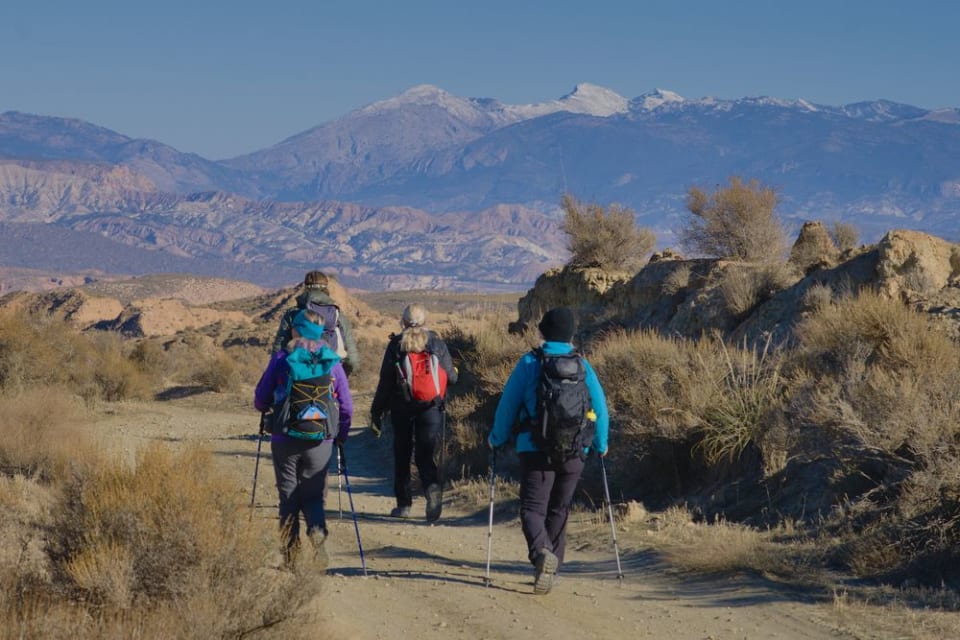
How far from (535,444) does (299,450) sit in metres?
1.76

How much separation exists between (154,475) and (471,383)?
11.8 meters

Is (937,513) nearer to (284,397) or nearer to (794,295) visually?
(284,397)

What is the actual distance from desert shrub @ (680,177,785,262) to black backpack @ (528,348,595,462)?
16028 millimetres

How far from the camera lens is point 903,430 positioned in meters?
9.91

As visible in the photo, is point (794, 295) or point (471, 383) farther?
point (471, 383)

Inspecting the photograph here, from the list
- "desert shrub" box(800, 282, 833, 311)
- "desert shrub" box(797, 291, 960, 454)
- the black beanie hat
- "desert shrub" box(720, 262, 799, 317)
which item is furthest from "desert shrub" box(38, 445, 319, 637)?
"desert shrub" box(720, 262, 799, 317)

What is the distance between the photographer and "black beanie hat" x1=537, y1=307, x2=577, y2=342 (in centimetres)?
862

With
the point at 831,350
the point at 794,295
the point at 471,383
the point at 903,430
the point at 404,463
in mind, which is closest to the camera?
the point at 903,430

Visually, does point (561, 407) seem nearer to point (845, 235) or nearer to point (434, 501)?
point (434, 501)

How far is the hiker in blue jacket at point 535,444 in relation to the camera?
8625 mm

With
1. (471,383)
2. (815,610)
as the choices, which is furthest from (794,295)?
(815,610)

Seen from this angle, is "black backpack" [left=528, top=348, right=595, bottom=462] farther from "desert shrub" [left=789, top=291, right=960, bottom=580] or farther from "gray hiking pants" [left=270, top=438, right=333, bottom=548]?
"desert shrub" [left=789, top=291, right=960, bottom=580]

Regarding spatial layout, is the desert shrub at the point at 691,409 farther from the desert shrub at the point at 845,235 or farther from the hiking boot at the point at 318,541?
the desert shrub at the point at 845,235

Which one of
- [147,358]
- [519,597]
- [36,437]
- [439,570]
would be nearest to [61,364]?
[147,358]
